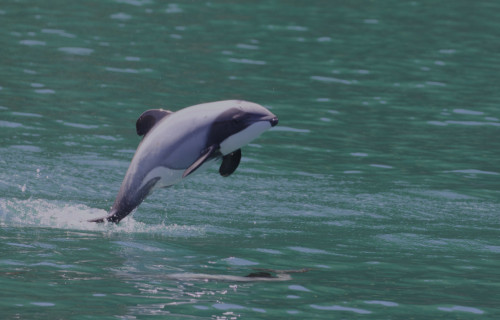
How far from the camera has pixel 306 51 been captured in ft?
76.3

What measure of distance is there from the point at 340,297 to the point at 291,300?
0.45m

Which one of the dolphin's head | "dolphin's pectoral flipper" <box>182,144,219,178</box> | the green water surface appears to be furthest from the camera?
the dolphin's head

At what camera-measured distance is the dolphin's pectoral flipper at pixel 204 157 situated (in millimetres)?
9109

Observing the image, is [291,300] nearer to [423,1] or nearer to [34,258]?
[34,258]

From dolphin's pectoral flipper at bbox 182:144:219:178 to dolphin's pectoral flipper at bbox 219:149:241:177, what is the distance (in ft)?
0.94

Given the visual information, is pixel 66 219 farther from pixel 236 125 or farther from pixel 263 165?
pixel 263 165

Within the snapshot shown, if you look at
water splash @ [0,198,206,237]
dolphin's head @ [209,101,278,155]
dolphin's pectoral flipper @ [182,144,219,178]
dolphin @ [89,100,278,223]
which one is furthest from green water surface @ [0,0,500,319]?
dolphin's head @ [209,101,278,155]

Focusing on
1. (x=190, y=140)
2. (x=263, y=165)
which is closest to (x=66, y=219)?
(x=190, y=140)

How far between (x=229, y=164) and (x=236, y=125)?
0.45m

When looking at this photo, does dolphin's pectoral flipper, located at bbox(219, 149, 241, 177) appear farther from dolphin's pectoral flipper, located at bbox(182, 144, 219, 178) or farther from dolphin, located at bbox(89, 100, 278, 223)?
dolphin's pectoral flipper, located at bbox(182, 144, 219, 178)

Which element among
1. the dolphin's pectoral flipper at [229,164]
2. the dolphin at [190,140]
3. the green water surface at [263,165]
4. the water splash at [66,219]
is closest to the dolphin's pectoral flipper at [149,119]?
the dolphin at [190,140]

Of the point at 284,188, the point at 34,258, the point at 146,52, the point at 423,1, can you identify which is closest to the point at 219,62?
the point at 146,52

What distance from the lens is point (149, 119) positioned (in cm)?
969

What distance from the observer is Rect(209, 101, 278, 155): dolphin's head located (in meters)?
9.34
